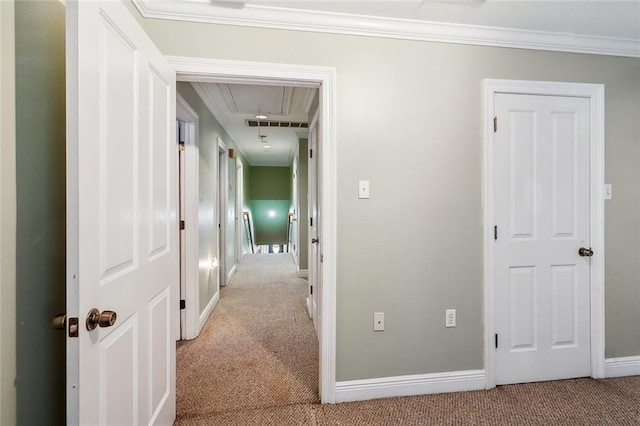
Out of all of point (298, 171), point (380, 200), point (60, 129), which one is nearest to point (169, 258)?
point (60, 129)

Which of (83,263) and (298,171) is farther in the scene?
(298,171)

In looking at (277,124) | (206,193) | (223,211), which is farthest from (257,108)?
(223,211)

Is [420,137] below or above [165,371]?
above

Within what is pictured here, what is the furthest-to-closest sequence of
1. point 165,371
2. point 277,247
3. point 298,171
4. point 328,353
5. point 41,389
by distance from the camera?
point 277,247 < point 298,171 < point 328,353 < point 165,371 < point 41,389

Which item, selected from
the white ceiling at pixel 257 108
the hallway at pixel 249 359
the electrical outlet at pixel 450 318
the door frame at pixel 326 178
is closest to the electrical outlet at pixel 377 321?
the door frame at pixel 326 178

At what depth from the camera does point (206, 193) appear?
3.13m

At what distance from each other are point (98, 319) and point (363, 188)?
1421mm

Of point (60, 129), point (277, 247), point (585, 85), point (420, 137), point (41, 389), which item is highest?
point (585, 85)

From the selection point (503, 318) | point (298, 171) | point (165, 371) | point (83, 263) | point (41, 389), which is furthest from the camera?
point (298, 171)

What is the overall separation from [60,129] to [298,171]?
13.4 ft

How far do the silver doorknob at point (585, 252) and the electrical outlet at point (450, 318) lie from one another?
3.27ft

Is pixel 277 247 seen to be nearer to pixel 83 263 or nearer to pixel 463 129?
pixel 463 129

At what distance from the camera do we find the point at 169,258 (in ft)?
5.06

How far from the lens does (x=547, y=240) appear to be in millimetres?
2010
